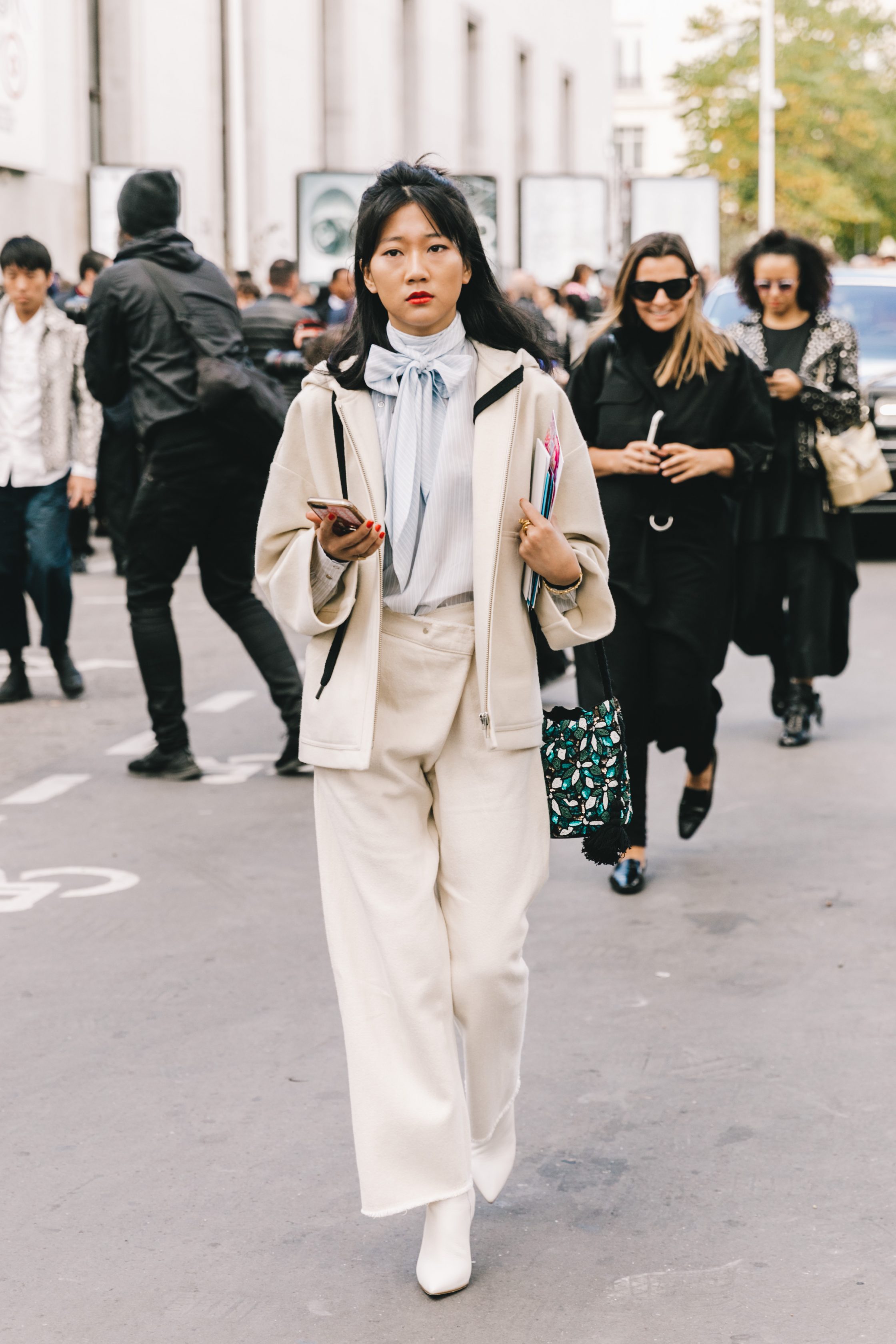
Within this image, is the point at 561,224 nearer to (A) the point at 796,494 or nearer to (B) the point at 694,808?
(A) the point at 796,494

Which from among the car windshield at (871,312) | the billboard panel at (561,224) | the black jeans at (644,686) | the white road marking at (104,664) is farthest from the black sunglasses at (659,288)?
the billboard panel at (561,224)

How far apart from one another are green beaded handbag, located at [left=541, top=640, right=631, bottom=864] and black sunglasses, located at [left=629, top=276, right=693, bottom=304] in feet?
7.83

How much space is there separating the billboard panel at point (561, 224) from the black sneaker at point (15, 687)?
840 inches

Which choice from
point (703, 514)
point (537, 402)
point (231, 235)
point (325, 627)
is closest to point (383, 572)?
point (325, 627)

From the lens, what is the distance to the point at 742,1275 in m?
3.41

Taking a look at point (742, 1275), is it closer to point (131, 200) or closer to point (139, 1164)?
point (139, 1164)

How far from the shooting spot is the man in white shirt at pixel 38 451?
9.30 m

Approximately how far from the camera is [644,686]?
6.04m

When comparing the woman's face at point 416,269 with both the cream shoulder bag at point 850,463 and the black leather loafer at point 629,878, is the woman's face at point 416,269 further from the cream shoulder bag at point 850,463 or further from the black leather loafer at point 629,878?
the cream shoulder bag at point 850,463

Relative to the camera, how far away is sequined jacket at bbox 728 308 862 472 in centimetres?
772

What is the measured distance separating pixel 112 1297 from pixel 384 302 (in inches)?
67.4

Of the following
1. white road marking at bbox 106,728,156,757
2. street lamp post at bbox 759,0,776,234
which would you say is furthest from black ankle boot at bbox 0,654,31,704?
street lamp post at bbox 759,0,776,234

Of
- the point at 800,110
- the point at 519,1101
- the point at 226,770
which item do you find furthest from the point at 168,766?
the point at 800,110

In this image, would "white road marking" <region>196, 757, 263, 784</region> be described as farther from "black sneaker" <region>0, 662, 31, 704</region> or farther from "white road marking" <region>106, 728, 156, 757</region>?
"black sneaker" <region>0, 662, 31, 704</region>
